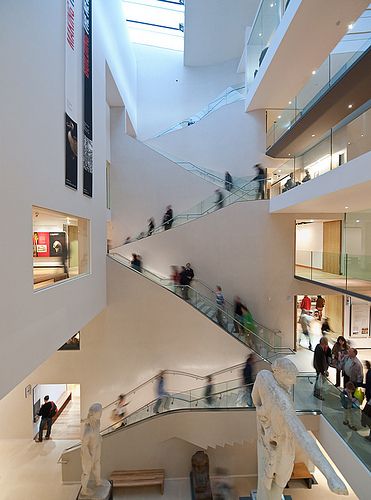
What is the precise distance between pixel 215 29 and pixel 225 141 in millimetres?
5570

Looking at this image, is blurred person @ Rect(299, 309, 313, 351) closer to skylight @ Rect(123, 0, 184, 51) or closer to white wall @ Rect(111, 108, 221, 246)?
white wall @ Rect(111, 108, 221, 246)

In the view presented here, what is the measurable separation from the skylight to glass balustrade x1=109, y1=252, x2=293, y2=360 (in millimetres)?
13295

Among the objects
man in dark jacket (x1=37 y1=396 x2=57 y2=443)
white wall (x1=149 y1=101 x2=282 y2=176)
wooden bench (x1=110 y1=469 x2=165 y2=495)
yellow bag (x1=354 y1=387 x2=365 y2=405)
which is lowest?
wooden bench (x1=110 y1=469 x2=165 y2=495)

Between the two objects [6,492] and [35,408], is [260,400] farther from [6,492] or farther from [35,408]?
[35,408]

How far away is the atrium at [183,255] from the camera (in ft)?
17.6

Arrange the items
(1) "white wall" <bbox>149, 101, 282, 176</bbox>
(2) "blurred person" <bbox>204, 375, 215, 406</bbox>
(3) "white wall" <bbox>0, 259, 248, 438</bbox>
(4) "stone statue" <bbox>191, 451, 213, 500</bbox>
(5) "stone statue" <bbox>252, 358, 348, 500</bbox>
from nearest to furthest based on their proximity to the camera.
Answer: (5) "stone statue" <bbox>252, 358, 348, 500</bbox> < (4) "stone statue" <bbox>191, 451, 213, 500</bbox> < (2) "blurred person" <bbox>204, 375, 215, 406</bbox> < (3) "white wall" <bbox>0, 259, 248, 438</bbox> < (1) "white wall" <bbox>149, 101, 282, 176</bbox>

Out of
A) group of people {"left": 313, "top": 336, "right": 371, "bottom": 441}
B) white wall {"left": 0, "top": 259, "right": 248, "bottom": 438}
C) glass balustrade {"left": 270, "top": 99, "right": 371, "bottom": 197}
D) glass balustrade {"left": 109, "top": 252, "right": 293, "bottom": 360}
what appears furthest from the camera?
white wall {"left": 0, "top": 259, "right": 248, "bottom": 438}

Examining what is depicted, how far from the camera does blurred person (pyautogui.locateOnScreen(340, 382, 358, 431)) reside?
5.93m

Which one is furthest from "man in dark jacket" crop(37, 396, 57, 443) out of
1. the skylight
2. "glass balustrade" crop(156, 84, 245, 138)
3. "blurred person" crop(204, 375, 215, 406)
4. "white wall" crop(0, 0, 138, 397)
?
the skylight

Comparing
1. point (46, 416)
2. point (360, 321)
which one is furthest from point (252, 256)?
point (46, 416)

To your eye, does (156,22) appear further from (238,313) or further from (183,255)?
(238,313)

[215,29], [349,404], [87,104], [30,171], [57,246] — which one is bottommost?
[349,404]

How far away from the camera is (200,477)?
7695 millimetres

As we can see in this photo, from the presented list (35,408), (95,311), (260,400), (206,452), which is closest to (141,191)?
(95,311)
